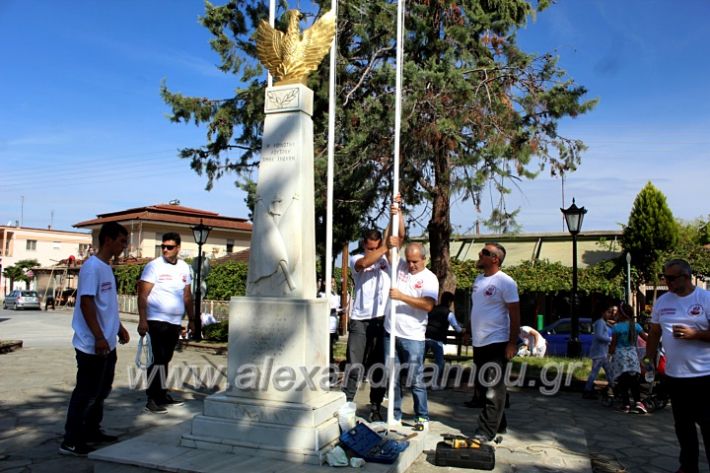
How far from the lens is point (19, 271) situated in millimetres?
58812

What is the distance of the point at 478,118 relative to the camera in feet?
→ 35.4

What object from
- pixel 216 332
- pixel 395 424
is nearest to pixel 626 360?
pixel 395 424

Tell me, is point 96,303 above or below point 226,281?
below

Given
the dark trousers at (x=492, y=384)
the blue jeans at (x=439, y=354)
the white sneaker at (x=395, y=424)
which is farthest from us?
the blue jeans at (x=439, y=354)

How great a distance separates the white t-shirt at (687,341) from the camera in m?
4.46

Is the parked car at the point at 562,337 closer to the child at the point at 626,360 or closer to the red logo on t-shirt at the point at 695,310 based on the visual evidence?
the child at the point at 626,360

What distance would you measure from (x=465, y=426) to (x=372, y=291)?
5.80ft

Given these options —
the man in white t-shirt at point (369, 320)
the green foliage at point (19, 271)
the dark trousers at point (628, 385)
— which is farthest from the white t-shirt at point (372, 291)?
the green foliage at point (19, 271)

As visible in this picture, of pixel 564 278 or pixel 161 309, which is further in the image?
pixel 564 278

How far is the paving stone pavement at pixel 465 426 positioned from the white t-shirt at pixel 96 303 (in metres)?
0.96

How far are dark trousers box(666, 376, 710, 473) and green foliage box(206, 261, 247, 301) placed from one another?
2426 cm

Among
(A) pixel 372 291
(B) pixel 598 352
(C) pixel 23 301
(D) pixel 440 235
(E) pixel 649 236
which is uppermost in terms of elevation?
(E) pixel 649 236

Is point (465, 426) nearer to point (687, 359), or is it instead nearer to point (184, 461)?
point (687, 359)

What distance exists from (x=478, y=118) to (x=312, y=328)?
7.19 meters
